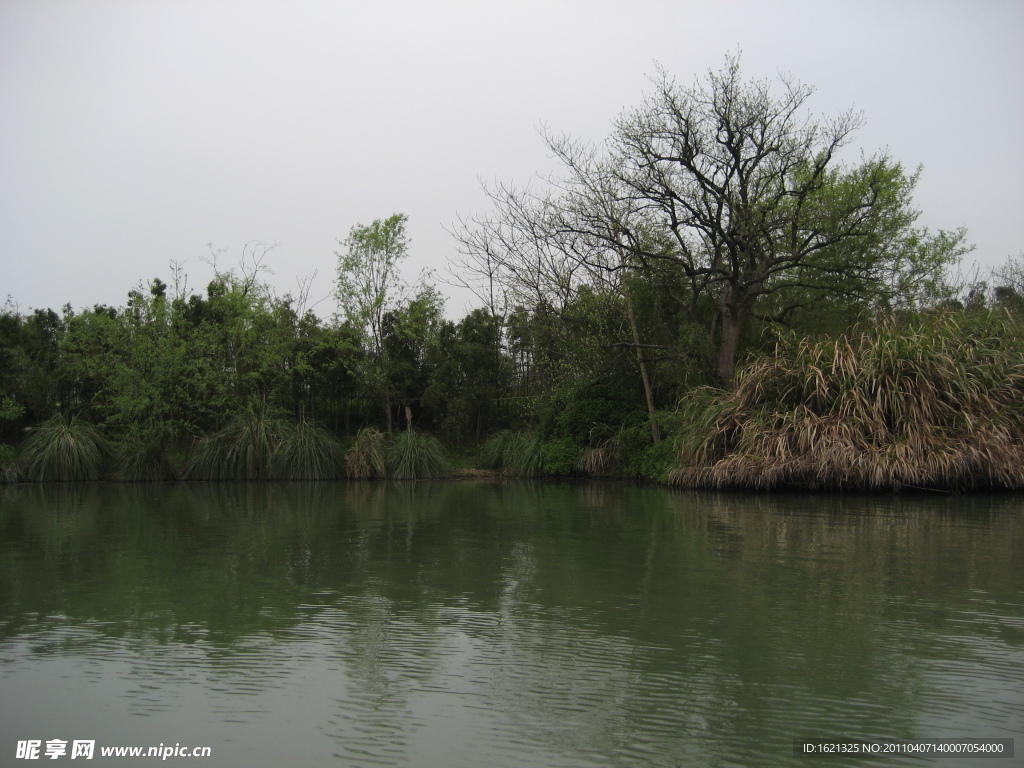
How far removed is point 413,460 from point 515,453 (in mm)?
2446

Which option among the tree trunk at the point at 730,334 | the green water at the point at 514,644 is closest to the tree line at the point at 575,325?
the tree trunk at the point at 730,334

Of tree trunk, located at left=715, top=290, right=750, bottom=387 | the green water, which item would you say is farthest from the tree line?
the green water

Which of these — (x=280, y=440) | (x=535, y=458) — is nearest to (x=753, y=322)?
(x=535, y=458)

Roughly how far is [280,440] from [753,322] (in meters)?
11.2

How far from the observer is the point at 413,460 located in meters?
19.4

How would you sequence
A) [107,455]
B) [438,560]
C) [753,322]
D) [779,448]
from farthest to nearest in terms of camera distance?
[107,455]
[753,322]
[779,448]
[438,560]

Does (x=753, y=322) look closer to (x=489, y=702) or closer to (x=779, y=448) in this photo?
(x=779, y=448)

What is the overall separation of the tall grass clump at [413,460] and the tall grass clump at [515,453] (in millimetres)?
1317

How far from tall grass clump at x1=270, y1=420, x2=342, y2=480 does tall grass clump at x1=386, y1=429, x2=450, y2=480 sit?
1347 mm

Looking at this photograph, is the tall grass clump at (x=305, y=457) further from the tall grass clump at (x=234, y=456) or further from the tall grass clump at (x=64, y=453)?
the tall grass clump at (x=64, y=453)

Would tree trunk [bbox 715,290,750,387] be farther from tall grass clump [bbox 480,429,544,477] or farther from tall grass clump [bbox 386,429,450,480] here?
tall grass clump [bbox 386,429,450,480]

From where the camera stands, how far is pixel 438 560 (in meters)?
6.45

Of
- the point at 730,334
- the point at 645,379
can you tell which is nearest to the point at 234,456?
the point at 645,379

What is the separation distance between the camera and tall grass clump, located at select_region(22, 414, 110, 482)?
18609 millimetres
